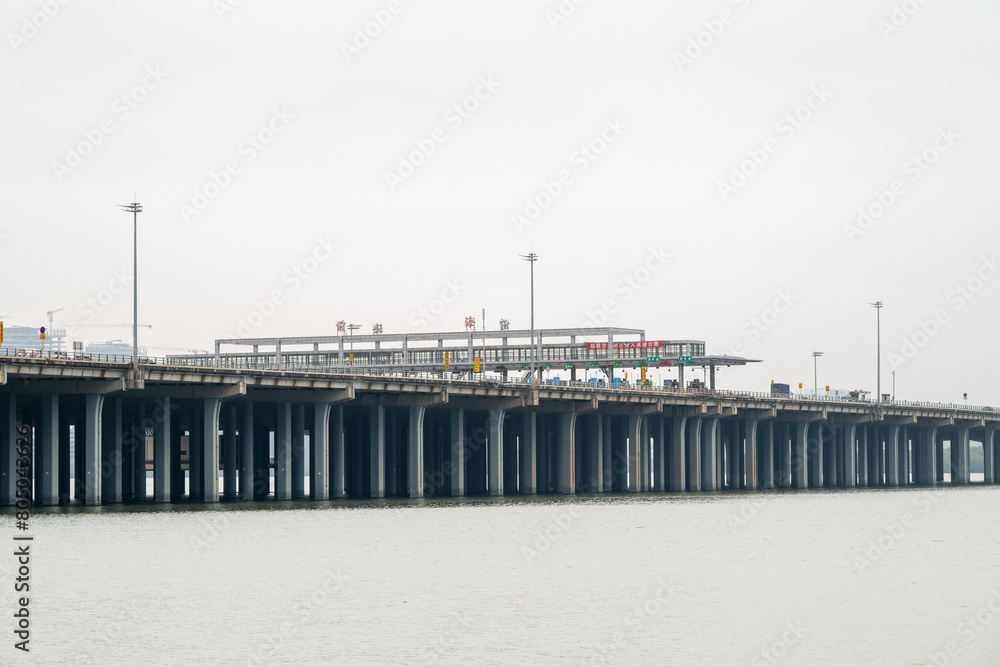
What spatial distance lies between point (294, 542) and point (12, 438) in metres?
34.4

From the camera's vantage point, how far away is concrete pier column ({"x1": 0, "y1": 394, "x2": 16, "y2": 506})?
94312mm

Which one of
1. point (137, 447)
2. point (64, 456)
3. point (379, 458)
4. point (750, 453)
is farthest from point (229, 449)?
point (750, 453)

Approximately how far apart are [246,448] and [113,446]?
14.1 metres

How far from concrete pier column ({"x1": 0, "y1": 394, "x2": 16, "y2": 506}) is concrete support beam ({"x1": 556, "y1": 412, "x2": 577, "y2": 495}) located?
59.7m

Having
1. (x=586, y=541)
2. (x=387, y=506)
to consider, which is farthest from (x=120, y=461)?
(x=586, y=541)

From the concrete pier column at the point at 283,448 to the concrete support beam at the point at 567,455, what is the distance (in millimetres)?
32703

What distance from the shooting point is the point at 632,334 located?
198 m

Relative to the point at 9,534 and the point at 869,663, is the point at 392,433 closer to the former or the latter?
the point at 9,534

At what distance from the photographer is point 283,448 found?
115062 millimetres

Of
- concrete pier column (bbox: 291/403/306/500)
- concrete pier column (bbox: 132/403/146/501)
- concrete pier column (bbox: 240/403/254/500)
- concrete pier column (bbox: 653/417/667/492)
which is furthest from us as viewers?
concrete pier column (bbox: 653/417/667/492)

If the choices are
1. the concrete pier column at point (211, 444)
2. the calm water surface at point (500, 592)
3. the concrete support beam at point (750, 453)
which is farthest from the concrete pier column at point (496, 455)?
the concrete support beam at point (750, 453)

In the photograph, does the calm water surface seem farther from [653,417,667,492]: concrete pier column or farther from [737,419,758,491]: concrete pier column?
[737,419,758,491]: concrete pier column

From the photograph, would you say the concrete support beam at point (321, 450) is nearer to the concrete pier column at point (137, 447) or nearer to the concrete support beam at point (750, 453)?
the concrete pier column at point (137, 447)

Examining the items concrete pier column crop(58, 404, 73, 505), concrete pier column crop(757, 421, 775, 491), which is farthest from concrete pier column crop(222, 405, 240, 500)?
concrete pier column crop(757, 421, 775, 491)
